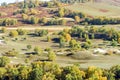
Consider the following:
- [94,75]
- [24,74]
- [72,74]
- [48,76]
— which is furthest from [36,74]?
[94,75]

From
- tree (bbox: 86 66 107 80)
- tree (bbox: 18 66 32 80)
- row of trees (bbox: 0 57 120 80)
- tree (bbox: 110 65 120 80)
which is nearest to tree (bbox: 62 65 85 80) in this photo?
row of trees (bbox: 0 57 120 80)

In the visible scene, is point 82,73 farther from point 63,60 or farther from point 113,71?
point 63,60

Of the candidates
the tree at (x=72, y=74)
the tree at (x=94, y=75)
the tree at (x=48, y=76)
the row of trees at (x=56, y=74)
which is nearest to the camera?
the tree at (x=94, y=75)

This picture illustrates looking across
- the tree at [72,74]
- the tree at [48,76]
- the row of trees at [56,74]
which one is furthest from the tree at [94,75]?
the tree at [48,76]

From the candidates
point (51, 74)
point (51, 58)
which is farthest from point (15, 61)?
point (51, 74)

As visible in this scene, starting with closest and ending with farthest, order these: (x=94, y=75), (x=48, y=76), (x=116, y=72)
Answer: (x=94, y=75)
(x=48, y=76)
(x=116, y=72)

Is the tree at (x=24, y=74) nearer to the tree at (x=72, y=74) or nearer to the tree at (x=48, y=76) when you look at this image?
the tree at (x=48, y=76)

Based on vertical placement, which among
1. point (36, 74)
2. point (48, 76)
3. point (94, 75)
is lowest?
point (94, 75)

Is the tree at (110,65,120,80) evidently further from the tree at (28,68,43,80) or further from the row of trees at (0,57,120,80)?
the tree at (28,68,43,80)

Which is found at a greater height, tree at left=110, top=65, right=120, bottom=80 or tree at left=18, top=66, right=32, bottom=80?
tree at left=18, top=66, right=32, bottom=80

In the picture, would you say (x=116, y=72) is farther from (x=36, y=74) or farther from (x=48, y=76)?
(x=36, y=74)

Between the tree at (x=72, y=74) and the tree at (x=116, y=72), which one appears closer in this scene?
the tree at (x=72, y=74)
